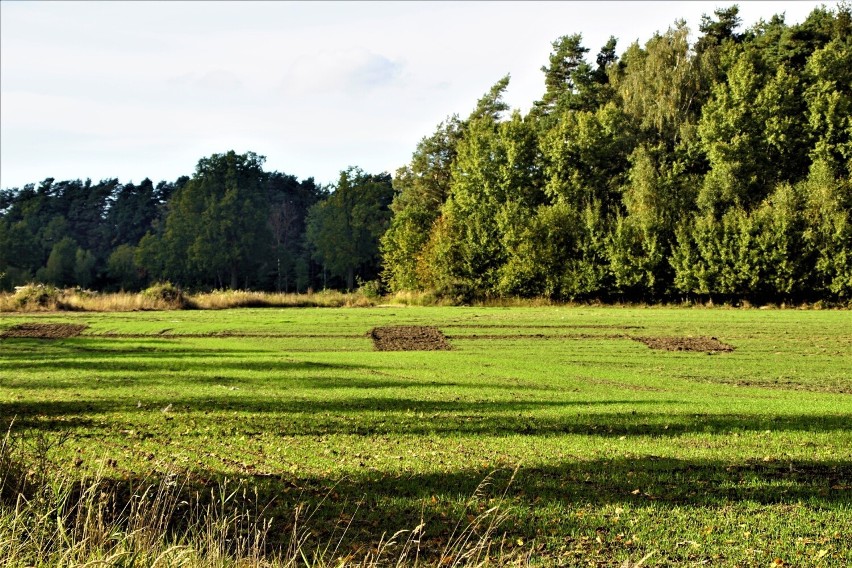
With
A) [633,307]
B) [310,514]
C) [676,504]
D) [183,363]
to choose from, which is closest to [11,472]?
[310,514]

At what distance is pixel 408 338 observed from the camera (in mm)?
32875

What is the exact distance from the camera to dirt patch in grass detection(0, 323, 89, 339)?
33.6m

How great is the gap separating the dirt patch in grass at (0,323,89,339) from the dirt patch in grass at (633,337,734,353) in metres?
23.5

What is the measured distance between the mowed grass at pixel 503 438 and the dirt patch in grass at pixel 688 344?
1.38m

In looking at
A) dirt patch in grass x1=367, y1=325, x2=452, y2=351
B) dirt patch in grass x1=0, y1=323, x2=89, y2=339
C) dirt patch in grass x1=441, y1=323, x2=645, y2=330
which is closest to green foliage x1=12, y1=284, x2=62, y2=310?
dirt patch in grass x1=0, y1=323, x2=89, y2=339

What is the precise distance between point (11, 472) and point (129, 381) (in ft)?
35.2

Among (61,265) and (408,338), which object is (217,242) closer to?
(61,265)

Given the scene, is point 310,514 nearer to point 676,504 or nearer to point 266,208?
point 676,504

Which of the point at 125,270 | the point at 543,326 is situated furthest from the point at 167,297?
the point at 125,270

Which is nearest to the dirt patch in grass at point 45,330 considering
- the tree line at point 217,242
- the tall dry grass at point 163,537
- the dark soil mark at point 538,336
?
the dark soil mark at point 538,336

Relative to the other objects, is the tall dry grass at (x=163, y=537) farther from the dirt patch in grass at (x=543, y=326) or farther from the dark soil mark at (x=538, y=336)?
the dirt patch in grass at (x=543, y=326)

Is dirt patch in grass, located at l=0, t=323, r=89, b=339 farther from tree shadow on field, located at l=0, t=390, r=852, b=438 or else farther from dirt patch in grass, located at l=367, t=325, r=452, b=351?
tree shadow on field, located at l=0, t=390, r=852, b=438

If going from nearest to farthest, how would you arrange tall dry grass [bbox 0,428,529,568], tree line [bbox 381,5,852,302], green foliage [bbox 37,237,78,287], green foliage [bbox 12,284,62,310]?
tall dry grass [bbox 0,428,529,568] → green foliage [bbox 12,284,62,310] → tree line [bbox 381,5,852,302] → green foliage [bbox 37,237,78,287]

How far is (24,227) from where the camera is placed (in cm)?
9312
